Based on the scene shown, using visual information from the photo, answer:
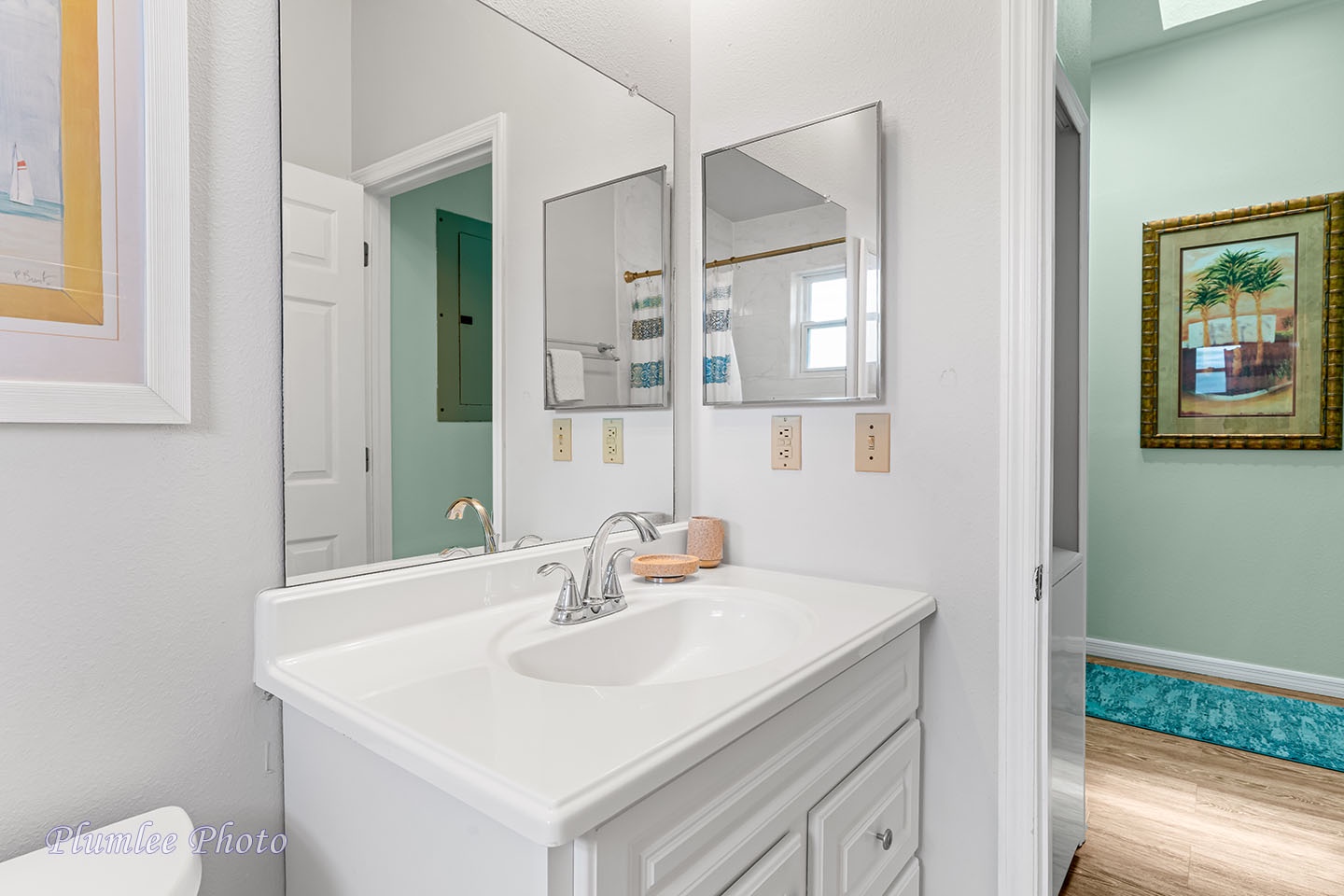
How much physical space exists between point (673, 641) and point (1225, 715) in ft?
8.36

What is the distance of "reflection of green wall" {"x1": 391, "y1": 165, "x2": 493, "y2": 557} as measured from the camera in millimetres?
1126

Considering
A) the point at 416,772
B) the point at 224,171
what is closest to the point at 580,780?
the point at 416,772

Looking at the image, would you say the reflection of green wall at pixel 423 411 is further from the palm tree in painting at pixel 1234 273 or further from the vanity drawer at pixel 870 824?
the palm tree in painting at pixel 1234 273

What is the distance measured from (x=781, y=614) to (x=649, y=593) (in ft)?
0.83

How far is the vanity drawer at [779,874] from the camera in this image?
0.83 meters

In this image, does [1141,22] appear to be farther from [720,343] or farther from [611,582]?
[611,582]

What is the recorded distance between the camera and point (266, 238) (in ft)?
3.12

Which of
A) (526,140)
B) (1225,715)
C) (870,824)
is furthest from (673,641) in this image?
(1225,715)

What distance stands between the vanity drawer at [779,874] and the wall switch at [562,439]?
0.81 meters

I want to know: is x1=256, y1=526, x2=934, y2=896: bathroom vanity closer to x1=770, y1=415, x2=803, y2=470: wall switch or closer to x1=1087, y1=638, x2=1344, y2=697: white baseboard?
x1=770, y1=415, x2=803, y2=470: wall switch

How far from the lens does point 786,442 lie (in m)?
1.52

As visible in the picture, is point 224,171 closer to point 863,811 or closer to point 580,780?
point 580,780

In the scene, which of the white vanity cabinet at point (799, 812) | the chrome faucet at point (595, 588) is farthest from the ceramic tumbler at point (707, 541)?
the white vanity cabinet at point (799, 812)

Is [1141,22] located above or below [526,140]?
above
